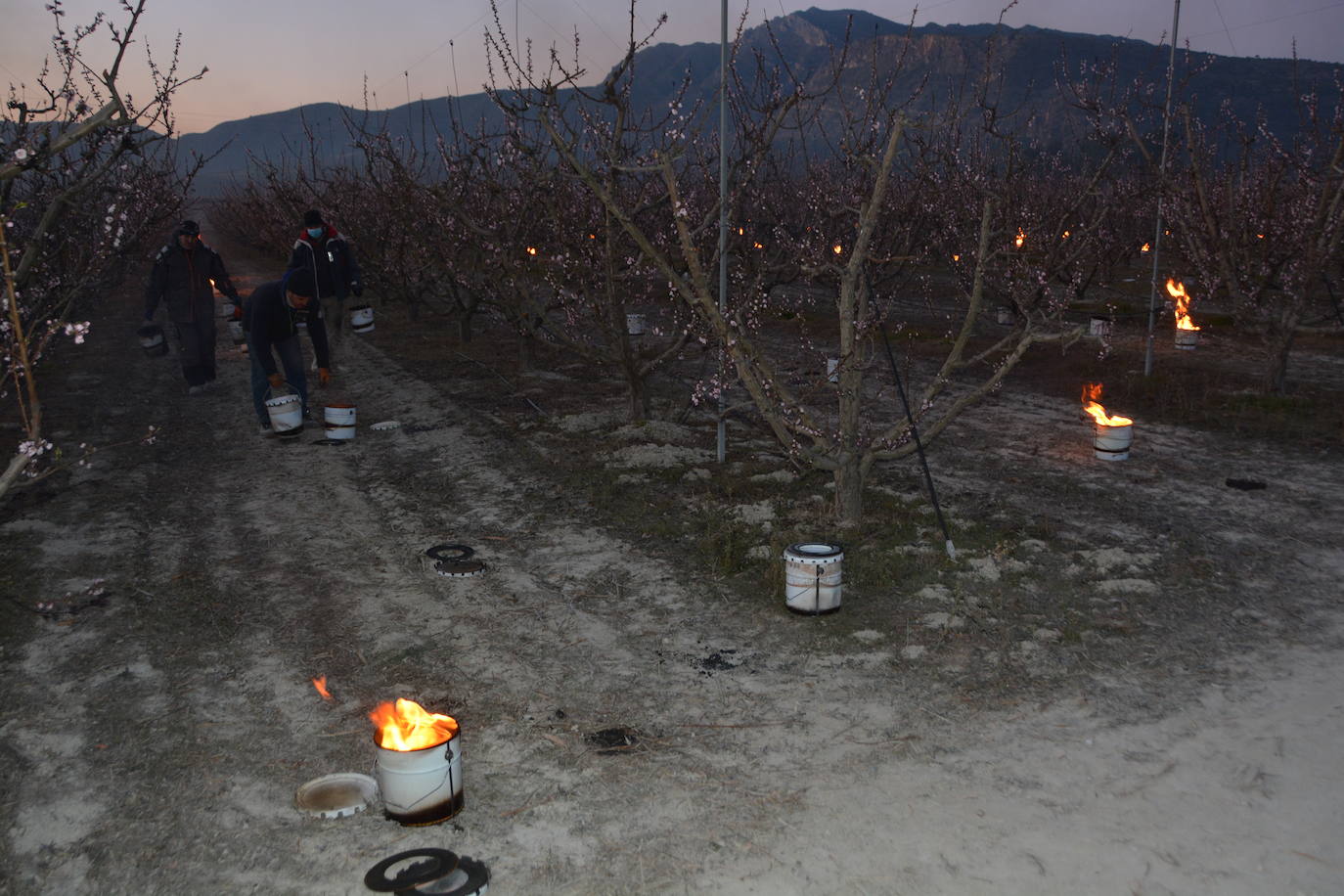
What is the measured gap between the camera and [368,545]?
668 cm

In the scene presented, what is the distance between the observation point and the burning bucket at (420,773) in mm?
3488

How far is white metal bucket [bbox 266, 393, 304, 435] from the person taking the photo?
9391 mm

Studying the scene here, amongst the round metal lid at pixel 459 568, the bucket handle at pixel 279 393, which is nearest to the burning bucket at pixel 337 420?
the bucket handle at pixel 279 393

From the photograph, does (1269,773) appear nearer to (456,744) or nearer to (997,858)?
Result: (997,858)

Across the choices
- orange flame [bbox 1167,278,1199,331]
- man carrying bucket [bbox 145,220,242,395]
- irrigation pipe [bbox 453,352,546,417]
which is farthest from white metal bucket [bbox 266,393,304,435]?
orange flame [bbox 1167,278,1199,331]

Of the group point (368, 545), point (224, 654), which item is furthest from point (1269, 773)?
point (368, 545)

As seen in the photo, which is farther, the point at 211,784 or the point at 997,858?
the point at 211,784

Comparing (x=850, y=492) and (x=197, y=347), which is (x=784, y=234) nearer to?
(x=850, y=492)

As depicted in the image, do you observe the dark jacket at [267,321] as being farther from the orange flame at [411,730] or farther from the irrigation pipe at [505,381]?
the orange flame at [411,730]

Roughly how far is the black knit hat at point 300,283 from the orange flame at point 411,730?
276 inches

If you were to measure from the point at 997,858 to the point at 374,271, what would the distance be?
17813mm

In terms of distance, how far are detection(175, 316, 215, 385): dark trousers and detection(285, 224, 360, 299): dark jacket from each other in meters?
1.91

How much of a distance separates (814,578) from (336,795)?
2.72 m

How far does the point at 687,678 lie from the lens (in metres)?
4.73
